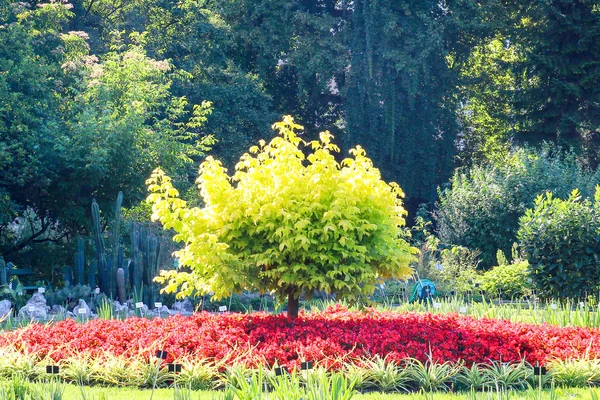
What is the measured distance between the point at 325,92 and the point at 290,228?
2081cm

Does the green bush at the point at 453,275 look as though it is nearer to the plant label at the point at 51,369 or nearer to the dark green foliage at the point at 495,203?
the dark green foliage at the point at 495,203

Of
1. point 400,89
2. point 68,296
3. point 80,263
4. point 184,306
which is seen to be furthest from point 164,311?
point 400,89

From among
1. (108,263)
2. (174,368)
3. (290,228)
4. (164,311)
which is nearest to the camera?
(174,368)

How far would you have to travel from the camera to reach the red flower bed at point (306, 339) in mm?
8156

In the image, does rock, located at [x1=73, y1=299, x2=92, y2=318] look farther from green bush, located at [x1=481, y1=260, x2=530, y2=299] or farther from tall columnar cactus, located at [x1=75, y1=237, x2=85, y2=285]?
green bush, located at [x1=481, y1=260, x2=530, y2=299]

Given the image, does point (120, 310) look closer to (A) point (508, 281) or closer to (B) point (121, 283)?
(B) point (121, 283)

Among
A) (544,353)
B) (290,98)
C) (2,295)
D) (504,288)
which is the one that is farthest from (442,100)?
(544,353)

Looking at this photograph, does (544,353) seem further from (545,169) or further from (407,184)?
(407,184)

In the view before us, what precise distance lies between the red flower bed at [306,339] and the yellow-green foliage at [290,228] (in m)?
0.47

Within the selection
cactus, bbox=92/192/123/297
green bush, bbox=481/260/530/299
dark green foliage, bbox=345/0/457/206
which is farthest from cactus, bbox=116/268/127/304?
dark green foliage, bbox=345/0/457/206

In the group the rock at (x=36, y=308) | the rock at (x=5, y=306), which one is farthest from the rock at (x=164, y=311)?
the rock at (x=5, y=306)

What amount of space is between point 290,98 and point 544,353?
74.6 ft

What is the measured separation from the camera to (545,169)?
2111 cm

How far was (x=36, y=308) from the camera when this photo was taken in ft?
41.0
